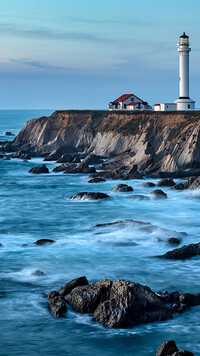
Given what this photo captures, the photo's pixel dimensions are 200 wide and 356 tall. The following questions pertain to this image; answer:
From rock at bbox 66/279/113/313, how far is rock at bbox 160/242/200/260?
688 centimetres

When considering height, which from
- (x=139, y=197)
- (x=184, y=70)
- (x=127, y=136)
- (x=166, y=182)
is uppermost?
(x=184, y=70)

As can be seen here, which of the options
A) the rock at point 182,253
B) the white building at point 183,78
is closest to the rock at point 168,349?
the rock at point 182,253

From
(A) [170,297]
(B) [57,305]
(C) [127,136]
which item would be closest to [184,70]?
(C) [127,136]

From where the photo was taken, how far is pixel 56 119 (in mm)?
94688

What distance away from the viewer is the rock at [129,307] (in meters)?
17.9

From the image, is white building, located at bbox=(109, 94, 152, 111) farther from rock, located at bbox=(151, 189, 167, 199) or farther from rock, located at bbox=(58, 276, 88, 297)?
rock, located at bbox=(58, 276, 88, 297)

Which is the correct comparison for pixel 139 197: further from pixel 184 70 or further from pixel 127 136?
pixel 184 70

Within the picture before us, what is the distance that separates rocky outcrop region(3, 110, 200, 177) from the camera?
188 ft

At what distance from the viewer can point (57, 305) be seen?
18906 millimetres

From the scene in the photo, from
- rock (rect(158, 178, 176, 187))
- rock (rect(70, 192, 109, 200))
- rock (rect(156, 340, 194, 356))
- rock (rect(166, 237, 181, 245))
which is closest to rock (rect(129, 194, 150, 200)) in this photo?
A: rock (rect(70, 192, 109, 200))

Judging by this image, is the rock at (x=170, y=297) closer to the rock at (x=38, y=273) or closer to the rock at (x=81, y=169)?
the rock at (x=38, y=273)

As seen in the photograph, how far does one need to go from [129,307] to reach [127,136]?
5621 centimetres

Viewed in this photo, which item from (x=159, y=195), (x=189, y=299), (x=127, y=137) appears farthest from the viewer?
(x=127, y=137)

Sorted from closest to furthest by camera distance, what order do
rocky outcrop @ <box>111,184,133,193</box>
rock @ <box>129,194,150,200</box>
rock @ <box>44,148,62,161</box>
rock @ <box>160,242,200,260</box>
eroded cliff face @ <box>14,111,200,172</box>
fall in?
rock @ <box>160,242,200,260</box> < rock @ <box>129,194,150,200</box> < rocky outcrop @ <box>111,184,133,193</box> < eroded cliff face @ <box>14,111,200,172</box> < rock @ <box>44,148,62,161</box>
